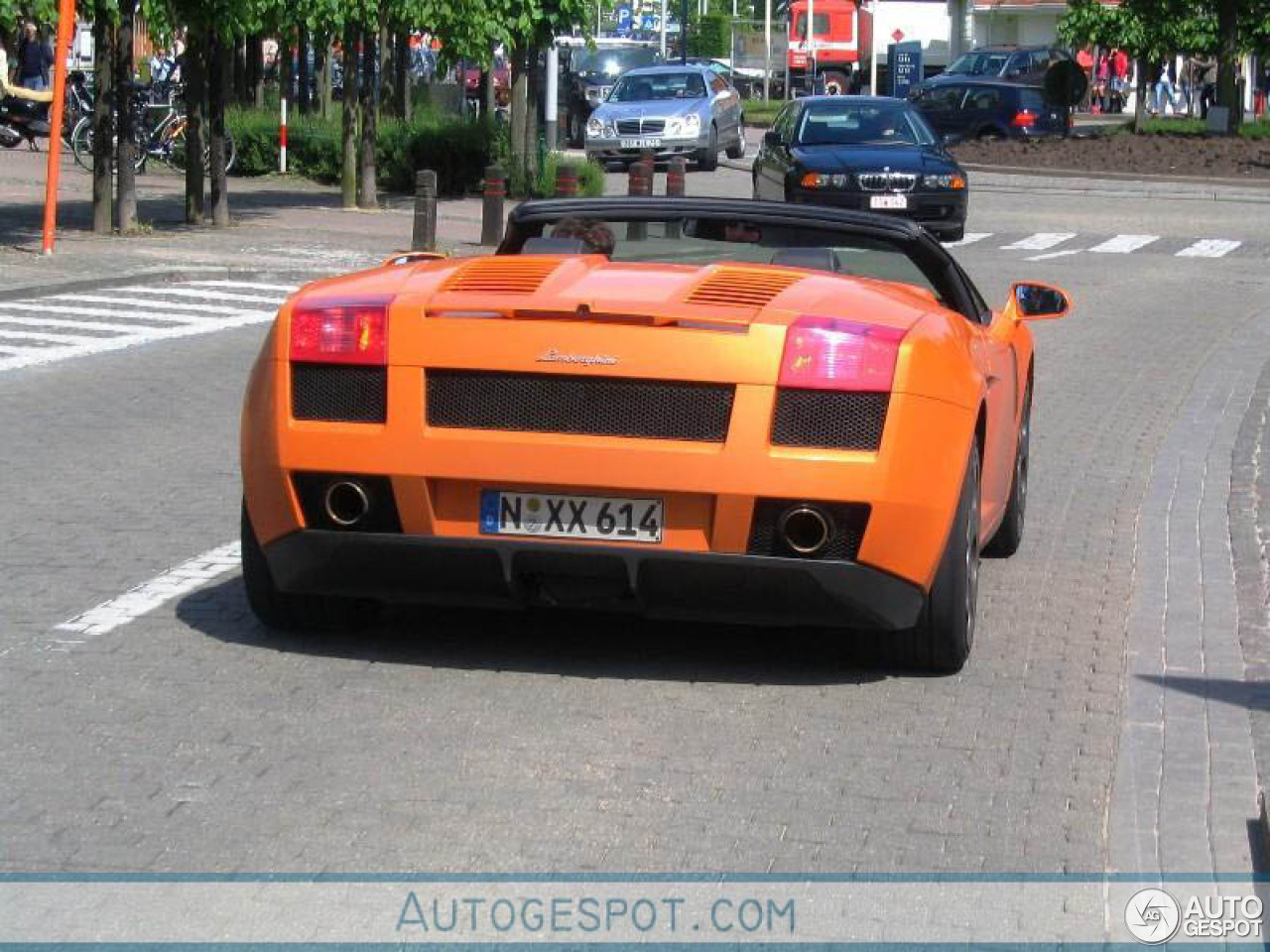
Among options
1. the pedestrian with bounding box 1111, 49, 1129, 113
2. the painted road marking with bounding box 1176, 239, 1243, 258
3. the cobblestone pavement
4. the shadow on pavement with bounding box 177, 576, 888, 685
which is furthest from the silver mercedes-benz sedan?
the pedestrian with bounding box 1111, 49, 1129, 113

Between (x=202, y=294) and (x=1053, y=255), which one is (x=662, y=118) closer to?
(x=1053, y=255)

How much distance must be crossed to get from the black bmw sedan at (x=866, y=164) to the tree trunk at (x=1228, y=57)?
19.5 meters

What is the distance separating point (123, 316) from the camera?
1812cm

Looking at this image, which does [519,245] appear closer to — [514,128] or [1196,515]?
[1196,515]

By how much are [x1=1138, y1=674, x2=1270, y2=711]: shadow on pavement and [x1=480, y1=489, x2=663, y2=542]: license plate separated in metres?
1.66

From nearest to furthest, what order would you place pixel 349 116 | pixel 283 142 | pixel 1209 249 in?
pixel 1209 249
pixel 349 116
pixel 283 142

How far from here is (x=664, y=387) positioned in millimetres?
6363

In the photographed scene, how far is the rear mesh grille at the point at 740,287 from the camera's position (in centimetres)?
655

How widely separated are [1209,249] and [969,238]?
9.02ft

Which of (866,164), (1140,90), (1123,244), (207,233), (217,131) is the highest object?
(1140,90)

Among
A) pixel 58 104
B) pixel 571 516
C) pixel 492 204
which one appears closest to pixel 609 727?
pixel 571 516

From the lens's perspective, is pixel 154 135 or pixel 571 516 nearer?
pixel 571 516

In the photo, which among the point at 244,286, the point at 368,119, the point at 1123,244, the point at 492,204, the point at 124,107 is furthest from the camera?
the point at 368,119

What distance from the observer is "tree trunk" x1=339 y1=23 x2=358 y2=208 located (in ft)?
93.6
